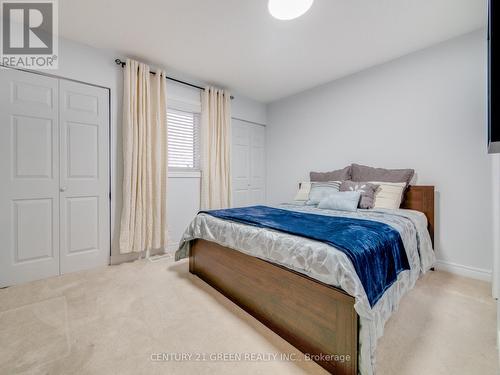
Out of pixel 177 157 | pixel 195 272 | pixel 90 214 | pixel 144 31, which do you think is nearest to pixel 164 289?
pixel 195 272

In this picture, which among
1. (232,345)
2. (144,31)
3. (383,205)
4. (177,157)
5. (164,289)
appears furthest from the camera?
(177,157)

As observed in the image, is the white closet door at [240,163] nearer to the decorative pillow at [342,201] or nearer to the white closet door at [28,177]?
the decorative pillow at [342,201]

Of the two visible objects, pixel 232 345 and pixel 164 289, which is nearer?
pixel 232 345

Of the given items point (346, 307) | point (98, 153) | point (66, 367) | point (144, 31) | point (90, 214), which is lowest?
point (66, 367)

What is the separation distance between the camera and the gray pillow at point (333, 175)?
10.1ft

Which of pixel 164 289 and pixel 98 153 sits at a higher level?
pixel 98 153

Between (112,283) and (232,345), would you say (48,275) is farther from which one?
(232,345)

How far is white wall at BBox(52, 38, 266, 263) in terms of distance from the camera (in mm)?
2455

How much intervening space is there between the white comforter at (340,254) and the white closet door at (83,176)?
42.5 inches

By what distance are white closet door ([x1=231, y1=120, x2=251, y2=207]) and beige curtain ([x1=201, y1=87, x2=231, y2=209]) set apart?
0.29m

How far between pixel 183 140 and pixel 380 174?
9.03 ft

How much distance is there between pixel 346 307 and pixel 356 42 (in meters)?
2.65

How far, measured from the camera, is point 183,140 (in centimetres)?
345

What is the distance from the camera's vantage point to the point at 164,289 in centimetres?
210
